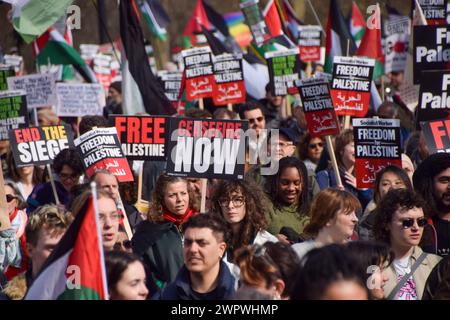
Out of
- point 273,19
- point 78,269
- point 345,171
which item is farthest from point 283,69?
point 78,269

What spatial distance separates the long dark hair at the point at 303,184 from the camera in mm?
9766

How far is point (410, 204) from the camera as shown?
8117 millimetres

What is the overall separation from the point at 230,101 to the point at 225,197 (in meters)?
6.59

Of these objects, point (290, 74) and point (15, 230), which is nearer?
point (15, 230)

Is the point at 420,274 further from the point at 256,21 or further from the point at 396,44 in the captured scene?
the point at 396,44

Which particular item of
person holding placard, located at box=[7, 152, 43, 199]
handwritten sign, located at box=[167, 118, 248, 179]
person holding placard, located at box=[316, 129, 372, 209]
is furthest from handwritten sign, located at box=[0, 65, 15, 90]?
handwritten sign, located at box=[167, 118, 248, 179]

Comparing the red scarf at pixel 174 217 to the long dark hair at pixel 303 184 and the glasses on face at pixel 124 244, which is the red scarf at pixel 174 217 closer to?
the glasses on face at pixel 124 244

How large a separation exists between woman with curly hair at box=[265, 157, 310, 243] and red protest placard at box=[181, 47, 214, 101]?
17.7 feet

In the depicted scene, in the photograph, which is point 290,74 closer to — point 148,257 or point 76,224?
point 148,257

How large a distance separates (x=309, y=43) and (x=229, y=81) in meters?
3.75

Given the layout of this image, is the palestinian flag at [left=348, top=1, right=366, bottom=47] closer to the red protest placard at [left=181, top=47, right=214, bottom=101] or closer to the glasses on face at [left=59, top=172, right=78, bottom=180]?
the red protest placard at [left=181, top=47, right=214, bottom=101]

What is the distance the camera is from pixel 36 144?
1129 centimetres

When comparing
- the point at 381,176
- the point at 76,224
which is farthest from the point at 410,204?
the point at 76,224

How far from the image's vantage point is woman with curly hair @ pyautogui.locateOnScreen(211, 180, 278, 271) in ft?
29.0
